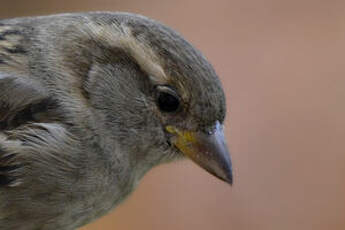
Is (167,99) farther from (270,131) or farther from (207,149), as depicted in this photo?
(270,131)

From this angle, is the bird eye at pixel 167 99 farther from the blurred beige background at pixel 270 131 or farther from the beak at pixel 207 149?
→ the blurred beige background at pixel 270 131

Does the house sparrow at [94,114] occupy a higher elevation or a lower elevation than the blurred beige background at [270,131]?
higher

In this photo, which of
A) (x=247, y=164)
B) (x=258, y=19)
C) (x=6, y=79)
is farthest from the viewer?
(x=258, y=19)

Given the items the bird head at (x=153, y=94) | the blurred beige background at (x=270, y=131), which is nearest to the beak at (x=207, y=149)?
the bird head at (x=153, y=94)

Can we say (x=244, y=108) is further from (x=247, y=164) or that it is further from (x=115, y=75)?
(x=115, y=75)

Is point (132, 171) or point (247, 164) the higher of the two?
point (132, 171)

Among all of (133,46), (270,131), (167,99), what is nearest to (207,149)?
(167,99)

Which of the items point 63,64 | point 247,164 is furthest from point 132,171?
point 247,164
